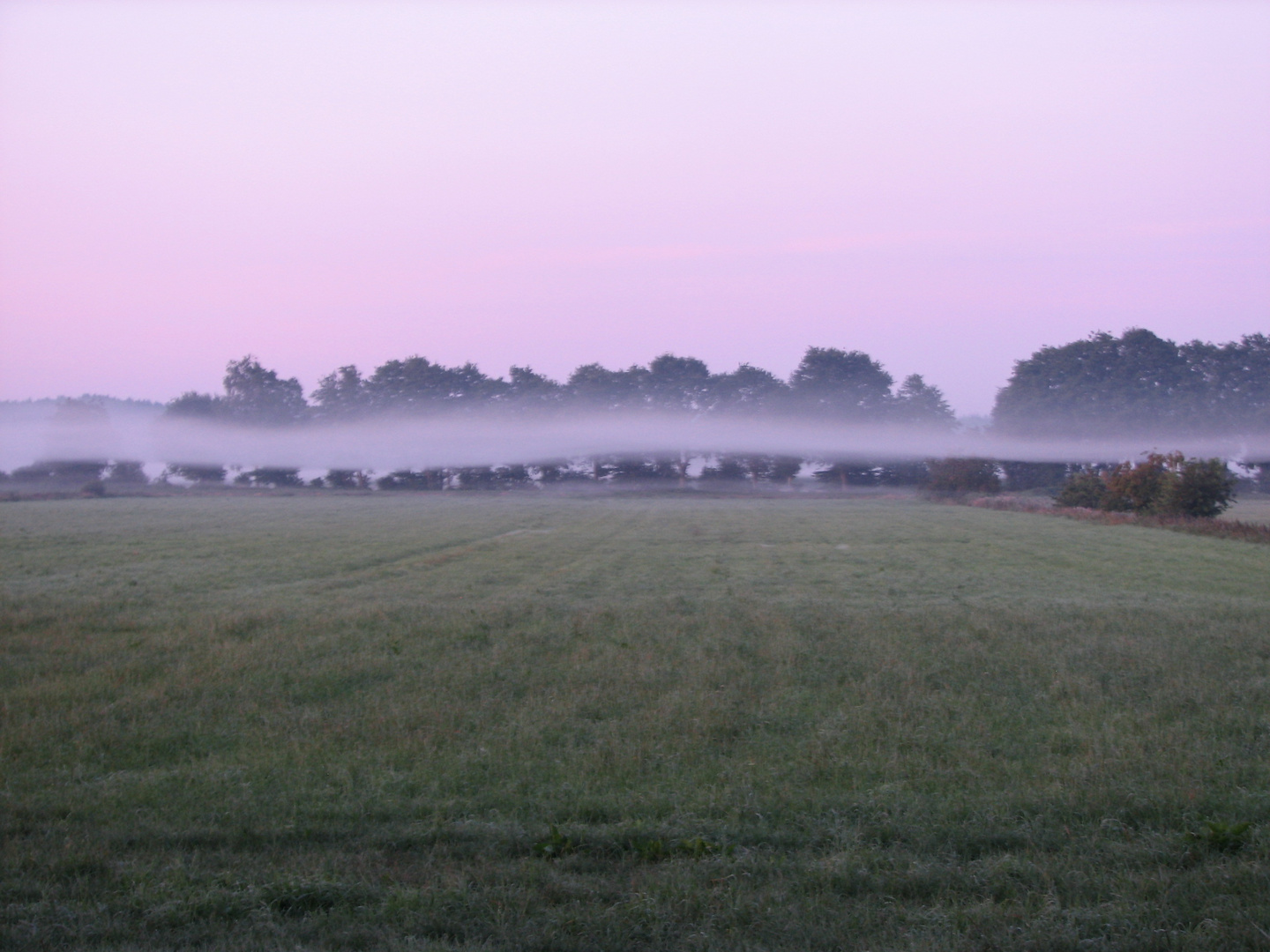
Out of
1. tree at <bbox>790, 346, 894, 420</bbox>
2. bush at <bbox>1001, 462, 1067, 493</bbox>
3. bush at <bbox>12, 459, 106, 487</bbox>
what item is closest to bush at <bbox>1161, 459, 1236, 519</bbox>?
bush at <bbox>1001, 462, 1067, 493</bbox>

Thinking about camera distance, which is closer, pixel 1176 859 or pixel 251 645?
pixel 1176 859

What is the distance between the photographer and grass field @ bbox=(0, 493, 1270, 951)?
13.4 feet

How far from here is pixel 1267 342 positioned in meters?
74.2

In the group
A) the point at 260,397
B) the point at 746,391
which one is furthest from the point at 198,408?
the point at 746,391

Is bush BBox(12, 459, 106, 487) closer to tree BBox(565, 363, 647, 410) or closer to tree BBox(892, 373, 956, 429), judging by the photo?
tree BBox(565, 363, 647, 410)

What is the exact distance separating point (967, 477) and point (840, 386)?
26.1 m

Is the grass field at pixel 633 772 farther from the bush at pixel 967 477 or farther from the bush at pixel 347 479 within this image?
the bush at pixel 347 479

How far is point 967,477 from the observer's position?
6400 cm

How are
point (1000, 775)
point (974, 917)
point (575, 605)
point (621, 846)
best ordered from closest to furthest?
point (974, 917)
point (621, 846)
point (1000, 775)
point (575, 605)

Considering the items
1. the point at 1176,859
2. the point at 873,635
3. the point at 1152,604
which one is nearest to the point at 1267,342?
the point at 1152,604

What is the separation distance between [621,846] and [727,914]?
0.99 meters

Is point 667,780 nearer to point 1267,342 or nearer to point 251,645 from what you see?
point 251,645

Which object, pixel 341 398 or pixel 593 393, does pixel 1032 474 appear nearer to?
pixel 593 393

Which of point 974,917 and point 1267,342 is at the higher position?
point 1267,342
